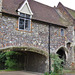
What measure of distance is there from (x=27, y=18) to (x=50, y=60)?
15.9 ft

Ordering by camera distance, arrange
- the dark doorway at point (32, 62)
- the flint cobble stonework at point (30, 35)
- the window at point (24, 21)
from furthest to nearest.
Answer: the dark doorway at point (32, 62), the window at point (24, 21), the flint cobble stonework at point (30, 35)

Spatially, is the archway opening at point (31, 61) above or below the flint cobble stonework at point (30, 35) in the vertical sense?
below

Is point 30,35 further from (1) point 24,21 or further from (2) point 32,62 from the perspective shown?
(2) point 32,62

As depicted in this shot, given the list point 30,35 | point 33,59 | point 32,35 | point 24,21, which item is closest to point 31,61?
point 33,59

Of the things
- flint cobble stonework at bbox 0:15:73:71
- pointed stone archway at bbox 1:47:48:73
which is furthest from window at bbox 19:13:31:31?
pointed stone archway at bbox 1:47:48:73

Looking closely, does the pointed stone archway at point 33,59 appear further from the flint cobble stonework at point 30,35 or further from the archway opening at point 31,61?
the flint cobble stonework at point 30,35

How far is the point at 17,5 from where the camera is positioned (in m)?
12.5

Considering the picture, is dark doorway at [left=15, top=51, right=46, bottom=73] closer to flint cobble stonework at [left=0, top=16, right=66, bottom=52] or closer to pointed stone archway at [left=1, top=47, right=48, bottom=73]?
pointed stone archway at [left=1, top=47, right=48, bottom=73]

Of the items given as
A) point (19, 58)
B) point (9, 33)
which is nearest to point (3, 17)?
point (9, 33)

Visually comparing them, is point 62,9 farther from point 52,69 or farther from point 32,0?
point 52,69

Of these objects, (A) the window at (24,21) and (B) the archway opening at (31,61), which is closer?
(A) the window at (24,21)

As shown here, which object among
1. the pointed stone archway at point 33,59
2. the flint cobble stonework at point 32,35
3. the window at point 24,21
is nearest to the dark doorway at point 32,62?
the pointed stone archway at point 33,59

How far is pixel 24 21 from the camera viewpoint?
11.6 m

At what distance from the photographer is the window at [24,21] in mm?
11361
